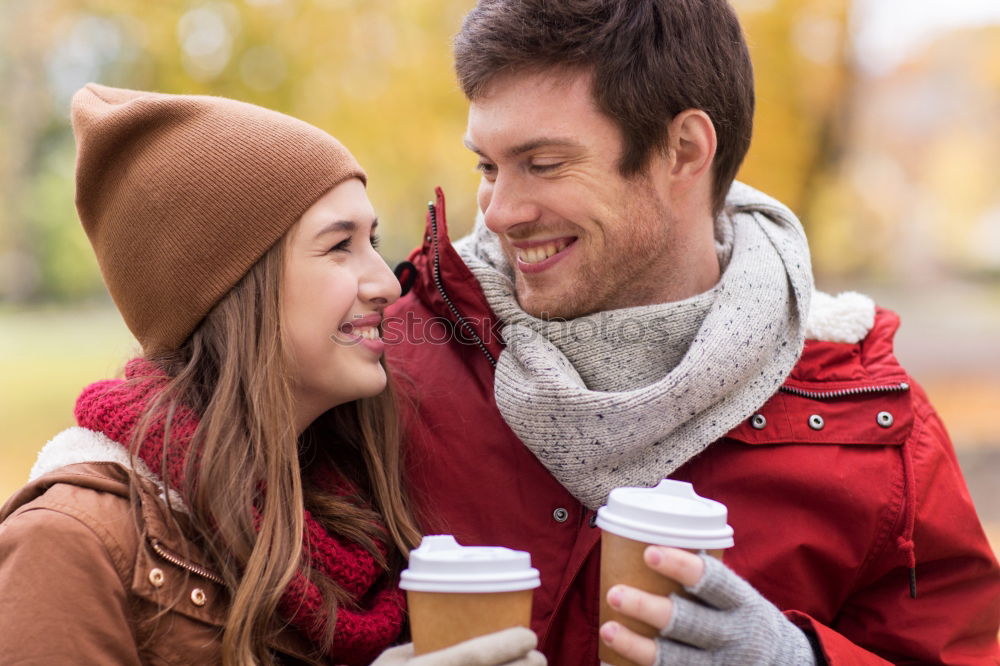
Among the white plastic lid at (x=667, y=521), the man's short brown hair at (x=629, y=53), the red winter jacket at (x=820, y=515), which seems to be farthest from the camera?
the man's short brown hair at (x=629, y=53)

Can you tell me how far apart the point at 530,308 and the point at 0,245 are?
15.8 metres

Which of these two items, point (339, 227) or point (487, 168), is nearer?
point (339, 227)

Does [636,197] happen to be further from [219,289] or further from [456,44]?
[219,289]

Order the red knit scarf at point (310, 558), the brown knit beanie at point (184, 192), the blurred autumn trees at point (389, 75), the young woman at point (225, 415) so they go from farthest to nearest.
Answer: the blurred autumn trees at point (389, 75), the brown knit beanie at point (184, 192), the red knit scarf at point (310, 558), the young woman at point (225, 415)

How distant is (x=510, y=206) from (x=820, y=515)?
1.27 m

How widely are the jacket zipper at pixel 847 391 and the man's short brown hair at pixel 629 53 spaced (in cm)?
83

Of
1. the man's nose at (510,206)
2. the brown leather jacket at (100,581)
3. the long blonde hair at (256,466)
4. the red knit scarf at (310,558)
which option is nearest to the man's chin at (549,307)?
the man's nose at (510,206)

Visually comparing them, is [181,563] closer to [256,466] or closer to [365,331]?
[256,466]

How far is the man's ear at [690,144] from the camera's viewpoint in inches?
123

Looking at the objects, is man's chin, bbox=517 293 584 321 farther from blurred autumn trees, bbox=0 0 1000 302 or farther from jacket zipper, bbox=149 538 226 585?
blurred autumn trees, bbox=0 0 1000 302

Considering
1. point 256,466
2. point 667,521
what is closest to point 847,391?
point 667,521

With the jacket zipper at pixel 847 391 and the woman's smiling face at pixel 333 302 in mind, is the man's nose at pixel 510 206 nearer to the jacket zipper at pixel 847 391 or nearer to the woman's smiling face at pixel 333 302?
the woman's smiling face at pixel 333 302

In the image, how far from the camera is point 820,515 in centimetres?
271

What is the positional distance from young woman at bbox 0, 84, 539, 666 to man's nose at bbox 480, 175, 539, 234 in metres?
0.43
